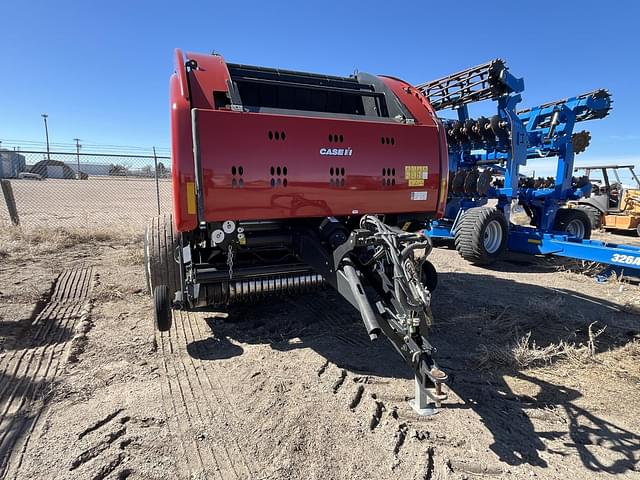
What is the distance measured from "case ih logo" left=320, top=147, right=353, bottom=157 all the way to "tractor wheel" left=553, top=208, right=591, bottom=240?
7143mm

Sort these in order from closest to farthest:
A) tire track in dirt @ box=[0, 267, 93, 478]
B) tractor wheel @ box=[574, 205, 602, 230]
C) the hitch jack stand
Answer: tire track in dirt @ box=[0, 267, 93, 478]
the hitch jack stand
tractor wheel @ box=[574, 205, 602, 230]

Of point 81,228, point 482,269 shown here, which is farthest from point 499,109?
point 81,228

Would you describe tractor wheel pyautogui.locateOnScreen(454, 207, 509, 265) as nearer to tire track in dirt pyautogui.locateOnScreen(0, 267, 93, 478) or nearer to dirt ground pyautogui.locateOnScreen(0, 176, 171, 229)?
tire track in dirt pyautogui.locateOnScreen(0, 267, 93, 478)

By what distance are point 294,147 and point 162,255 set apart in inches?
64.1

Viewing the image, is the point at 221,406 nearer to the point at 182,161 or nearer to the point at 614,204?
the point at 182,161

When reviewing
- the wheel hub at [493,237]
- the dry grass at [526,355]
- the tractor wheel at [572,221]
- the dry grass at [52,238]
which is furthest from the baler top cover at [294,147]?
the tractor wheel at [572,221]

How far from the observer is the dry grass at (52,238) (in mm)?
7158

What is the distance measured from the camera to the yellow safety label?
3051mm

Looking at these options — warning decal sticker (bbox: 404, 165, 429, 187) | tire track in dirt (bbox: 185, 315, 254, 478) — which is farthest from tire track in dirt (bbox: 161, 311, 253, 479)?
warning decal sticker (bbox: 404, 165, 429, 187)

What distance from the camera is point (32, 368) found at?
10.4ft

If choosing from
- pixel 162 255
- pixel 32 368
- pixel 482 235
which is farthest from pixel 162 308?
pixel 482 235

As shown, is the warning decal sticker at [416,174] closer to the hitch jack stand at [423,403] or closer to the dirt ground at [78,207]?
the hitch jack stand at [423,403]

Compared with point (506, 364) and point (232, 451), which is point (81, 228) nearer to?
point (232, 451)

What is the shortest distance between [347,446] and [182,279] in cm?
218
